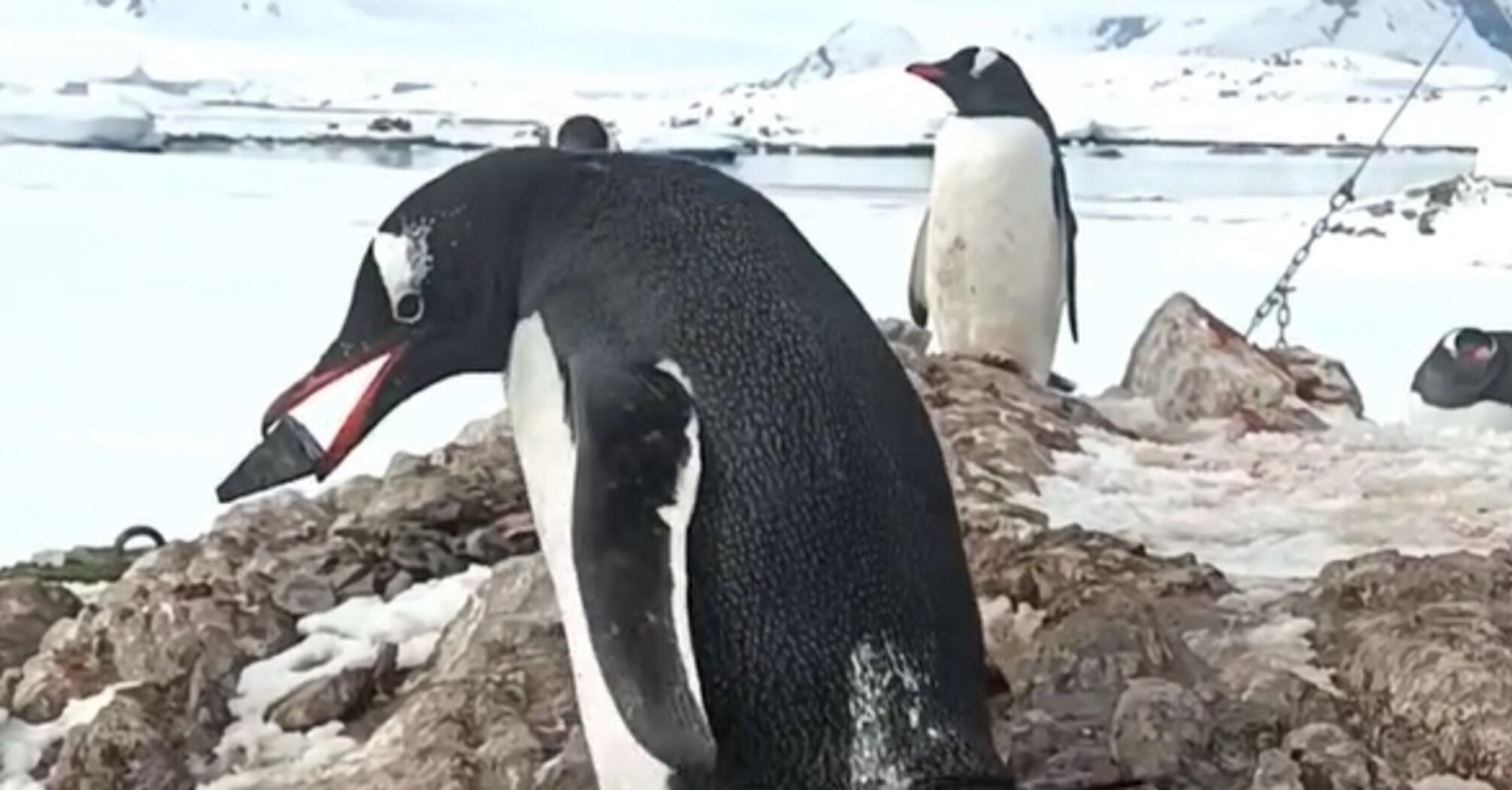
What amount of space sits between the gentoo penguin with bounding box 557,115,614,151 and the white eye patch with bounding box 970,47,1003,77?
60 centimetres

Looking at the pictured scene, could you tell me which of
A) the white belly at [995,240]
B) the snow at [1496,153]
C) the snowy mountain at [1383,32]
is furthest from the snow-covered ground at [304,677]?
the snow at [1496,153]

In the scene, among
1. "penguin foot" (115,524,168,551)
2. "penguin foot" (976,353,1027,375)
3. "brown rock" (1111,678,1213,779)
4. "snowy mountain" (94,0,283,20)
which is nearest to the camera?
"brown rock" (1111,678,1213,779)

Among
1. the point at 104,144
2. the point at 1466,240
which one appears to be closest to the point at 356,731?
the point at 104,144

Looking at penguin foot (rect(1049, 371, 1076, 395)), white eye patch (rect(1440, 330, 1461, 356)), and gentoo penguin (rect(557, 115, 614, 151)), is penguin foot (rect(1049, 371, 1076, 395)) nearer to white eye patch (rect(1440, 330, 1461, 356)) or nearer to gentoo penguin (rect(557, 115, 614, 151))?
white eye patch (rect(1440, 330, 1461, 356))

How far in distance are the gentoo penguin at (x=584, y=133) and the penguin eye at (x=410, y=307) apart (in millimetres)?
1772

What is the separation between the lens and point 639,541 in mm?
1130

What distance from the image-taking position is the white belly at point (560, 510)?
1.22 metres

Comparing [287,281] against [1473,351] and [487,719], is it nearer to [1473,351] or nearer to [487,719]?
[487,719]

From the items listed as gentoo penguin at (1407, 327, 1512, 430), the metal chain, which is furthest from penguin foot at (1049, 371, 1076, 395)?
gentoo penguin at (1407, 327, 1512, 430)

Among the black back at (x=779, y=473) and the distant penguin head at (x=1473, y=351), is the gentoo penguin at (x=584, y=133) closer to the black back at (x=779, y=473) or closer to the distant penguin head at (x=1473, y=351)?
the distant penguin head at (x=1473, y=351)

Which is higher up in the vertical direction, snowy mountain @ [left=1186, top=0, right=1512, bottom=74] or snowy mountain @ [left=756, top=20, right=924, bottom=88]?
snowy mountain @ [left=1186, top=0, right=1512, bottom=74]

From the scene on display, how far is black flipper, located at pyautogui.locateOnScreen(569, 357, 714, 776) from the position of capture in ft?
3.59

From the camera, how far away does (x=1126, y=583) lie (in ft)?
6.27

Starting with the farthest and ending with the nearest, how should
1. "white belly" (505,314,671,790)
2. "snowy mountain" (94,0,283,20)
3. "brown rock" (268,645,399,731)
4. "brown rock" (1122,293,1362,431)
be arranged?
"snowy mountain" (94,0,283,20) < "brown rock" (1122,293,1362,431) < "brown rock" (268,645,399,731) < "white belly" (505,314,671,790)
